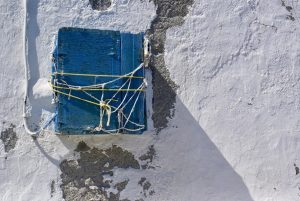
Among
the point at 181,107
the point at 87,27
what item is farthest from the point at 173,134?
the point at 87,27

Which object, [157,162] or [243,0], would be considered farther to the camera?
[243,0]

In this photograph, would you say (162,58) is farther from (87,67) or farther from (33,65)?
(33,65)

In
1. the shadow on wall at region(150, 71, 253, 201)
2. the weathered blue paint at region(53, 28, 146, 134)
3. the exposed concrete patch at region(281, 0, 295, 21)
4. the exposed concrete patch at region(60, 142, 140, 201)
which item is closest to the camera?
the weathered blue paint at region(53, 28, 146, 134)

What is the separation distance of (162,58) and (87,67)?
45 cm

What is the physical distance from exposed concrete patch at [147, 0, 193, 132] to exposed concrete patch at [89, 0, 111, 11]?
9.8 inches

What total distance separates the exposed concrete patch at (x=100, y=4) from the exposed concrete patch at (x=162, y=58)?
0.82ft

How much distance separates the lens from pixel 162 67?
275cm

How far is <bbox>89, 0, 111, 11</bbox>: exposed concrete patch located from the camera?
2.72 metres

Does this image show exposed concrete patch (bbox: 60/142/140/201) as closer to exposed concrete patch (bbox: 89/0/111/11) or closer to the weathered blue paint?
the weathered blue paint

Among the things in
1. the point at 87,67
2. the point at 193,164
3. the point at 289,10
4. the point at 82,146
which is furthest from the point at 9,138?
the point at 289,10

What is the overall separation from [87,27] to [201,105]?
2.33ft

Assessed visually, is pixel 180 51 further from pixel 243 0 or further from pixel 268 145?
pixel 268 145

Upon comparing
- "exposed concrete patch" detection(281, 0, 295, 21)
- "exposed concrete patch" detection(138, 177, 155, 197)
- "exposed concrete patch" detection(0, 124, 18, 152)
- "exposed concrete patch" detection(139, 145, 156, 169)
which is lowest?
"exposed concrete patch" detection(138, 177, 155, 197)

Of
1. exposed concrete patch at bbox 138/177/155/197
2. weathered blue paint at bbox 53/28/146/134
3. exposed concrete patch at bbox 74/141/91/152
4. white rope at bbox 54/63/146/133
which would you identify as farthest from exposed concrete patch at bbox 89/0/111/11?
exposed concrete patch at bbox 138/177/155/197
